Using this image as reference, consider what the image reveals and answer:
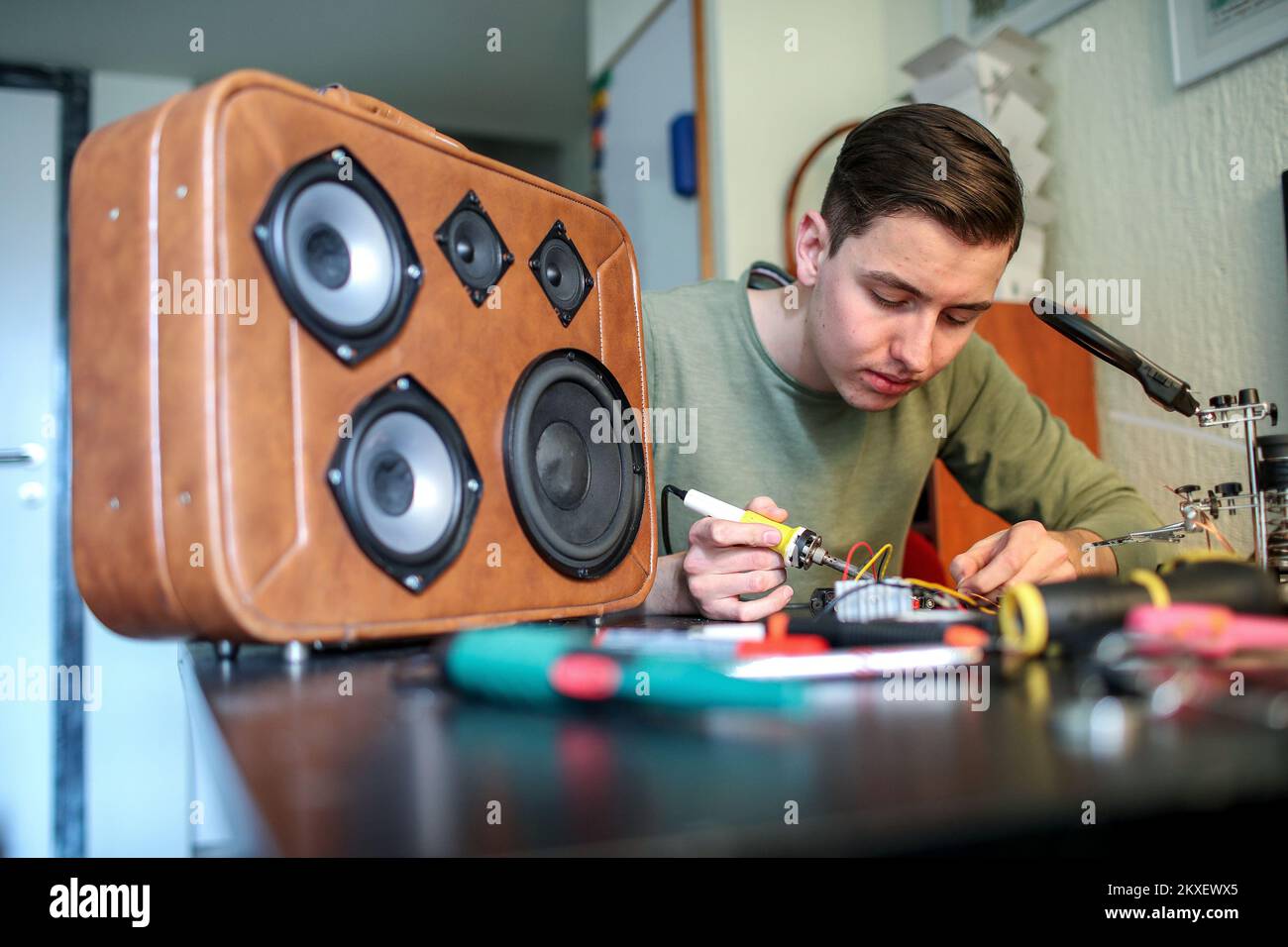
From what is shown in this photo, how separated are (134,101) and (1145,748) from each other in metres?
3.48

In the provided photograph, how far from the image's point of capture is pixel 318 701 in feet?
1.48

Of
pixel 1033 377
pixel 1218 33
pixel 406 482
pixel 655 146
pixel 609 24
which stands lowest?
pixel 406 482

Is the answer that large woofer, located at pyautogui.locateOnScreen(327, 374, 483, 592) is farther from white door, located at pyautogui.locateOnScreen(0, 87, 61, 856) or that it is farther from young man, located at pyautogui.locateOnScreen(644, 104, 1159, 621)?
white door, located at pyautogui.locateOnScreen(0, 87, 61, 856)

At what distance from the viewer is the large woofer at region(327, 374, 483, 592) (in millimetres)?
552

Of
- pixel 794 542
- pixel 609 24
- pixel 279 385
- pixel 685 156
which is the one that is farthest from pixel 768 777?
pixel 609 24

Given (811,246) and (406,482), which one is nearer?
(406,482)

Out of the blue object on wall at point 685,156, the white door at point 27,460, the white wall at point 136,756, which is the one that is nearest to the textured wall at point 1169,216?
the blue object on wall at point 685,156

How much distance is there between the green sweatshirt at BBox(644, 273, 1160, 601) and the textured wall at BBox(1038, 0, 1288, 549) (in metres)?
0.51

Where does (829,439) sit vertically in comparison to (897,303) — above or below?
below

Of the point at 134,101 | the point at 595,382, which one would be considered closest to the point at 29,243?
the point at 134,101

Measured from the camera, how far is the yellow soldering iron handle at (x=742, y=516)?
75 centimetres

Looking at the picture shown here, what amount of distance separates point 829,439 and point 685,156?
52.3 inches

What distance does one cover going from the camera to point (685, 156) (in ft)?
7.58

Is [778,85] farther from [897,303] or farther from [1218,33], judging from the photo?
[897,303]
